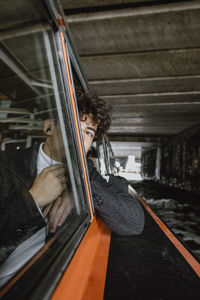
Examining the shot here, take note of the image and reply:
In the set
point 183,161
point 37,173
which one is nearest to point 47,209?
point 37,173

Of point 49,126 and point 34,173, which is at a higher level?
point 49,126

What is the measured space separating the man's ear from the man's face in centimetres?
55

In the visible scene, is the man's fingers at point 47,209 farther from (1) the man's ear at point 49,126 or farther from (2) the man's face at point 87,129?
(2) the man's face at point 87,129

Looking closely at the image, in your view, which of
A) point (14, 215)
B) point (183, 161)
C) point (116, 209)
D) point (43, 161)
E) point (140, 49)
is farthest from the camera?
point (183, 161)

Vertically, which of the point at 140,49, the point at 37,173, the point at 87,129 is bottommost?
the point at 37,173

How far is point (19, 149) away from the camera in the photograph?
3.54 ft

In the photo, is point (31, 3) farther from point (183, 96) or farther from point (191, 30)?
point (183, 96)

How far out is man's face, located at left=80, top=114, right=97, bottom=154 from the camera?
1.81 metres

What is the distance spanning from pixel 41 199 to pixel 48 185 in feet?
0.28

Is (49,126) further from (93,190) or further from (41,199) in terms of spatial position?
(93,190)

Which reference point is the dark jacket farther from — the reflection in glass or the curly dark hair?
the curly dark hair

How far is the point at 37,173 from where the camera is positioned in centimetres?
117

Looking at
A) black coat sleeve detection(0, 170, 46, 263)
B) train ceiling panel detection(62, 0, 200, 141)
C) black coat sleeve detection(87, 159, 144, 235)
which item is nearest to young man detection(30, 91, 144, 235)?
black coat sleeve detection(87, 159, 144, 235)

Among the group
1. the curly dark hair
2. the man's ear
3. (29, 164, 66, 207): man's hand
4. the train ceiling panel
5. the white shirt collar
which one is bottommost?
(29, 164, 66, 207): man's hand
